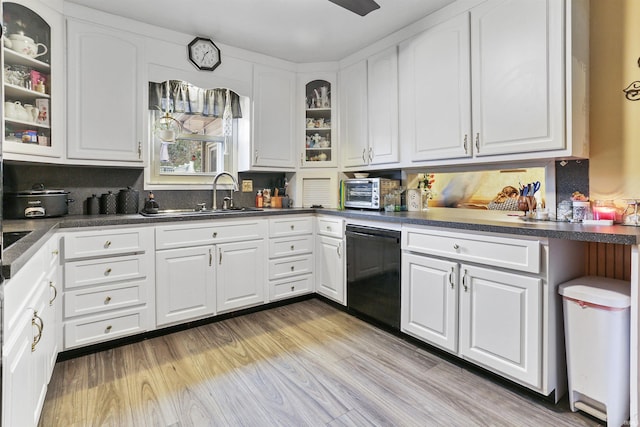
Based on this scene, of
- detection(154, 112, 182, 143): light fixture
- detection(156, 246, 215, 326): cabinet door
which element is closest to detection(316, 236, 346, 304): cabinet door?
detection(156, 246, 215, 326): cabinet door

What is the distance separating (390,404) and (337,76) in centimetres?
301

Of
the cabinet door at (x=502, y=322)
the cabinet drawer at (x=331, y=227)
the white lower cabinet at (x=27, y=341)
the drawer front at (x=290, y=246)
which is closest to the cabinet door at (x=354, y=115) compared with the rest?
the cabinet drawer at (x=331, y=227)

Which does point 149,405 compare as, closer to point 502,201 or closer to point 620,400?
point 620,400

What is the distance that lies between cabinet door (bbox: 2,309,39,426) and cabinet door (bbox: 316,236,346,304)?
2168 mm

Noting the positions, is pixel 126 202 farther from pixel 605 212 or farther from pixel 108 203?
pixel 605 212

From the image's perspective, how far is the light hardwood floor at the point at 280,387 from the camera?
1.70m

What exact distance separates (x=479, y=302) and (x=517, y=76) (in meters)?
1.41

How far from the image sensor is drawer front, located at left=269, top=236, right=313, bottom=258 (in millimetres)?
3156

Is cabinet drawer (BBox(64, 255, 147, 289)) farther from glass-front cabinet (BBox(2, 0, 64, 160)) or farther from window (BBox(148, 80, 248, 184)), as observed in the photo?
window (BBox(148, 80, 248, 184))

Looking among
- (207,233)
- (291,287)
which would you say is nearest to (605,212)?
(291,287)

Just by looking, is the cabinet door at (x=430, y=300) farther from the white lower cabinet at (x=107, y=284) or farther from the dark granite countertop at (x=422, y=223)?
the white lower cabinet at (x=107, y=284)

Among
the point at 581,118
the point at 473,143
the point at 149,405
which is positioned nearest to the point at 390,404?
the point at 149,405

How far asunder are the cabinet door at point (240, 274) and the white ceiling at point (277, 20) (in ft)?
5.96

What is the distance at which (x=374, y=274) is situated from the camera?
2.74 meters
